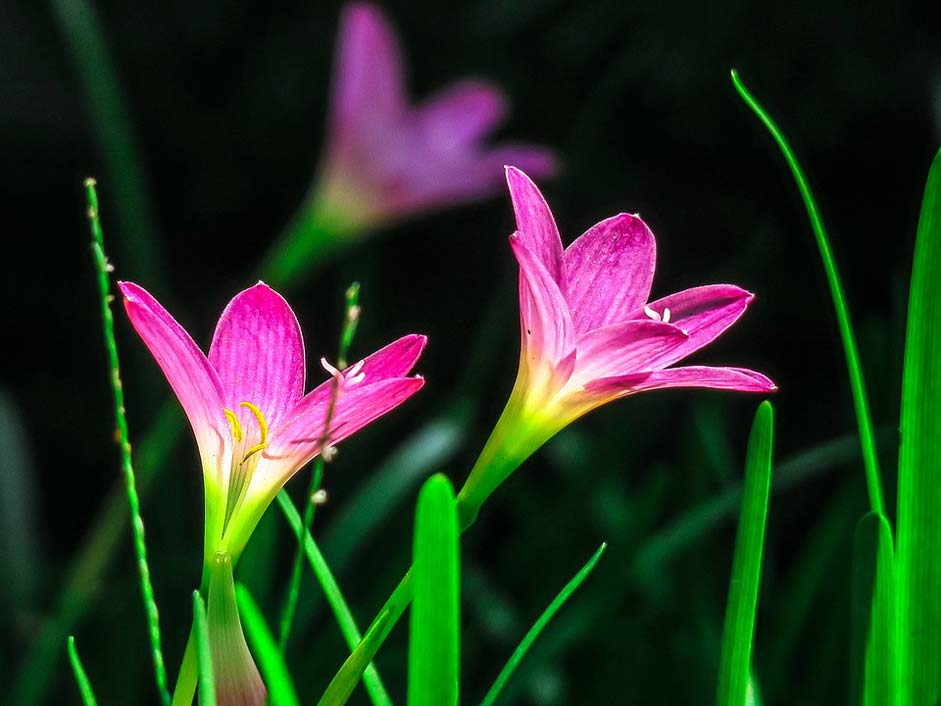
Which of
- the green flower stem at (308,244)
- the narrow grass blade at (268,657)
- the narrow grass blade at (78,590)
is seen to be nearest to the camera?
the narrow grass blade at (268,657)

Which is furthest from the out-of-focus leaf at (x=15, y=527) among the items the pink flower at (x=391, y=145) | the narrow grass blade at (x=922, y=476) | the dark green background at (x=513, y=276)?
the narrow grass blade at (x=922, y=476)

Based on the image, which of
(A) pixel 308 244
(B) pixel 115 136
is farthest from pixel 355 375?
(B) pixel 115 136

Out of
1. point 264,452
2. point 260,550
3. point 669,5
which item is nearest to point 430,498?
point 264,452

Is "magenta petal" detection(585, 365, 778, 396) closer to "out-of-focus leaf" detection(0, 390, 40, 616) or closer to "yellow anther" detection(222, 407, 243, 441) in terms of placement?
"yellow anther" detection(222, 407, 243, 441)

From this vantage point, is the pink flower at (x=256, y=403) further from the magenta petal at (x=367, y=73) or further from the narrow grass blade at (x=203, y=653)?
the magenta petal at (x=367, y=73)

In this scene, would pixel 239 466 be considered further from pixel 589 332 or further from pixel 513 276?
pixel 513 276
